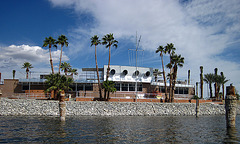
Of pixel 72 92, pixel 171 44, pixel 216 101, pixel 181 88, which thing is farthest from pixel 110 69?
pixel 216 101

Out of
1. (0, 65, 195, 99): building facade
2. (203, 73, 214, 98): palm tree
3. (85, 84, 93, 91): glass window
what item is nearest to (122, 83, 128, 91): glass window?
(0, 65, 195, 99): building facade

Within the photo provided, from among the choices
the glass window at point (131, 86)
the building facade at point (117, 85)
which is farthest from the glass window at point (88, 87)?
the glass window at point (131, 86)

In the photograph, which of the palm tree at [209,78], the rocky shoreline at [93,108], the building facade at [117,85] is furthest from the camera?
the palm tree at [209,78]

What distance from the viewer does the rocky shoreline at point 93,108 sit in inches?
1398

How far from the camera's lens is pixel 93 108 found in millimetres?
37656

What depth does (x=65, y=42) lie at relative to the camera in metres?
50.2

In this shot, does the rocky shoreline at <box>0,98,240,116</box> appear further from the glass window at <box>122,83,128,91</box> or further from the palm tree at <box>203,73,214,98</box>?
the palm tree at <box>203,73,214,98</box>

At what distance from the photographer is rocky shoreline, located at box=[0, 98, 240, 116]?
3550cm

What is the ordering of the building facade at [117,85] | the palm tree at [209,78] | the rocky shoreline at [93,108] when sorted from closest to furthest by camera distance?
the rocky shoreline at [93,108]
the building facade at [117,85]
the palm tree at [209,78]

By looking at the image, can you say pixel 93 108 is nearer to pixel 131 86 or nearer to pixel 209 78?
pixel 131 86

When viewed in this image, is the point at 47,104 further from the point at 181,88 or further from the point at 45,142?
the point at 181,88

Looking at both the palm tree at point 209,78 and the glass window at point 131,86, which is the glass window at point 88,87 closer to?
the glass window at point 131,86

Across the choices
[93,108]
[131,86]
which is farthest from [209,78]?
[93,108]

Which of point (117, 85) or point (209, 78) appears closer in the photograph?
point (117, 85)
